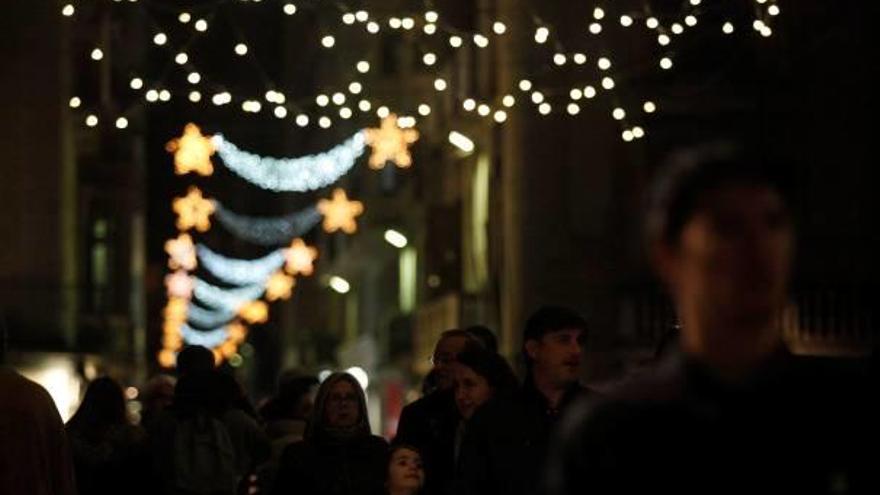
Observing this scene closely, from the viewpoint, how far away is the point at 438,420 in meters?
11.7

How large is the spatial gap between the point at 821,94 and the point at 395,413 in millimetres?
18250

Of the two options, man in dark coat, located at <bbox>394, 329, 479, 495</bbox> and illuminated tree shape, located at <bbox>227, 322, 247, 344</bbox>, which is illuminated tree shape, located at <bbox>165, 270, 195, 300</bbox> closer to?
illuminated tree shape, located at <bbox>227, 322, 247, 344</bbox>

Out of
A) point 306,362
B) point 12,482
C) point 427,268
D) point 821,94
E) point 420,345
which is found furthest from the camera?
point 306,362

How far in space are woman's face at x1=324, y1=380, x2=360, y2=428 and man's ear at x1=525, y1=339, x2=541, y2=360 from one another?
2.24 m

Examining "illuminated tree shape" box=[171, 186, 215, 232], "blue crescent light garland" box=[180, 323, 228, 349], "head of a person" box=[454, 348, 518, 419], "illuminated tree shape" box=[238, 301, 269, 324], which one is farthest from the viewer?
"blue crescent light garland" box=[180, 323, 228, 349]

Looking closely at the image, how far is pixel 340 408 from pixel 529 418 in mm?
2614

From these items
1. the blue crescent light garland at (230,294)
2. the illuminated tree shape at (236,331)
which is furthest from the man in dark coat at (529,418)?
the illuminated tree shape at (236,331)

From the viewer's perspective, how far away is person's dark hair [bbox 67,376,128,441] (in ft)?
46.4

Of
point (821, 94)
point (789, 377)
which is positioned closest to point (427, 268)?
point (821, 94)

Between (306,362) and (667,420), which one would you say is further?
(306,362)

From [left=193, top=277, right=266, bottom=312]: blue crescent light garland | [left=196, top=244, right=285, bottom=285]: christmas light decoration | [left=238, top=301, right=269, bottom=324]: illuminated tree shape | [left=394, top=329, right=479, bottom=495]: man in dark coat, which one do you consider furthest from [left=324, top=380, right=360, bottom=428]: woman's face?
[left=193, top=277, right=266, bottom=312]: blue crescent light garland

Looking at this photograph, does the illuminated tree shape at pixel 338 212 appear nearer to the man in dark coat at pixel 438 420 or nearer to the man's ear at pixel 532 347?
the man in dark coat at pixel 438 420

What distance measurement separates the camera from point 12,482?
10320 millimetres

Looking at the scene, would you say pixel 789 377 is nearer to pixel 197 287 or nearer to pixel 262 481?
pixel 262 481
